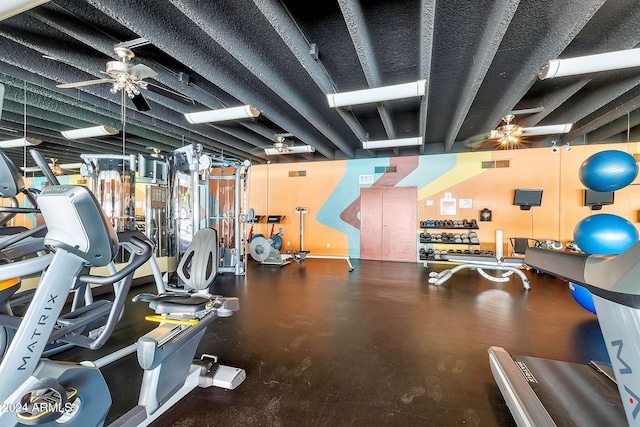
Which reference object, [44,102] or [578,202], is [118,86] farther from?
[578,202]

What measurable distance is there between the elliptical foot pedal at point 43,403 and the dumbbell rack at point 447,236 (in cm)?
642

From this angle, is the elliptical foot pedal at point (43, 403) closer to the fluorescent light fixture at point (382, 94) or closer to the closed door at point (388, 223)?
the fluorescent light fixture at point (382, 94)

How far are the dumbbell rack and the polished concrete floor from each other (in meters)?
1.77

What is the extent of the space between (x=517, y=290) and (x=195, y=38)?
5903 mm

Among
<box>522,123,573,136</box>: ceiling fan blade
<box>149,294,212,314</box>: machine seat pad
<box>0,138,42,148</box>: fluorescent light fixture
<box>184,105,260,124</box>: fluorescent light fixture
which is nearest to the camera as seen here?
<box>149,294,212,314</box>: machine seat pad

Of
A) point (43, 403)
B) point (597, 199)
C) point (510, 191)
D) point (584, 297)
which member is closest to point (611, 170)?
point (584, 297)

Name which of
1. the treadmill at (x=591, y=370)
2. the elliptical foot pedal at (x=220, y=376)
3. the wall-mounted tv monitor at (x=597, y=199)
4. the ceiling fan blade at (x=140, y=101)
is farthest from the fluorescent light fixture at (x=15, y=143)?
the wall-mounted tv monitor at (x=597, y=199)

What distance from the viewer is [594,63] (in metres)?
2.64

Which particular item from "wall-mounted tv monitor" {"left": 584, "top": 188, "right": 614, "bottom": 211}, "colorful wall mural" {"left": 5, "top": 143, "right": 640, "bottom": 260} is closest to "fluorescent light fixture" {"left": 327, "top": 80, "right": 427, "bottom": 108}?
"colorful wall mural" {"left": 5, "top": 143, "right": 640, "bottom": 260}

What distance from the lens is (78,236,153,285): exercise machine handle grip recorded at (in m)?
1.17

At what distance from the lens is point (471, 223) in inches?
270

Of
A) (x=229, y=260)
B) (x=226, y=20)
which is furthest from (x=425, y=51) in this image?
(x=229, y=260)

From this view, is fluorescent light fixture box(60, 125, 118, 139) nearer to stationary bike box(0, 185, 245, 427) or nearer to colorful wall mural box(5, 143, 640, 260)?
colorful wall mural box(5, 143, 640, 260)

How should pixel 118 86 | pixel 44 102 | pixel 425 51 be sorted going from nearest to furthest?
pixel 425 51 < pixel 118 86 < pixel 44 102
